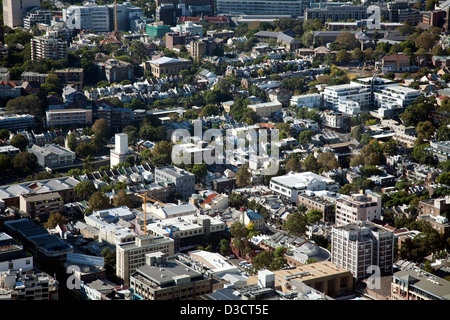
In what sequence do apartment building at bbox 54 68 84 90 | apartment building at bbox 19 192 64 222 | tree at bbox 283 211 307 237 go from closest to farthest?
tree at bbox 283 211 307 237
apartment building at bbox 19 192 64 222
apartment building at bbox 54 68 84 90

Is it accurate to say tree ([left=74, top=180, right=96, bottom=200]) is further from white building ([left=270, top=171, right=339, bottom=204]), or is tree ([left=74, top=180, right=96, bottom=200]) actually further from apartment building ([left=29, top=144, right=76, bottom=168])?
white building ([left=270, top=171, right=339, bottom=204])

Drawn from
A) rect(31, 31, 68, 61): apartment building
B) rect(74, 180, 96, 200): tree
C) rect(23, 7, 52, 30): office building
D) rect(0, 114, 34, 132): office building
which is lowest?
rect(74, 180, 96, 200): tree

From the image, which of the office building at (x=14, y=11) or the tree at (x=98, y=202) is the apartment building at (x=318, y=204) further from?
the office building at (x=14, y=11)

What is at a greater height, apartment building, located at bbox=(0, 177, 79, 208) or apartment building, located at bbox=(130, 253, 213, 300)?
apartment building, located at bbox=(130, 253, 213, 300)

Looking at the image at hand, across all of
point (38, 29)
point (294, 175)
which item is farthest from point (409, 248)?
point (38, 29)

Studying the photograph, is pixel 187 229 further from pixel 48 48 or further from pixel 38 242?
pixel 48 48

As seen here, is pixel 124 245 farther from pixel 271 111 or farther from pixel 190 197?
pixel 271 111

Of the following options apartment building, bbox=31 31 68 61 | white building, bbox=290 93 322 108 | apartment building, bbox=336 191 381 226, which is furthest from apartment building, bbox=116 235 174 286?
apartment building, bbox=31 31 68 61

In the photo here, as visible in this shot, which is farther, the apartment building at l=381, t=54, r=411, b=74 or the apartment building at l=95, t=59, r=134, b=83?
the apartment building at l=381, t=54, r=411, b=74
